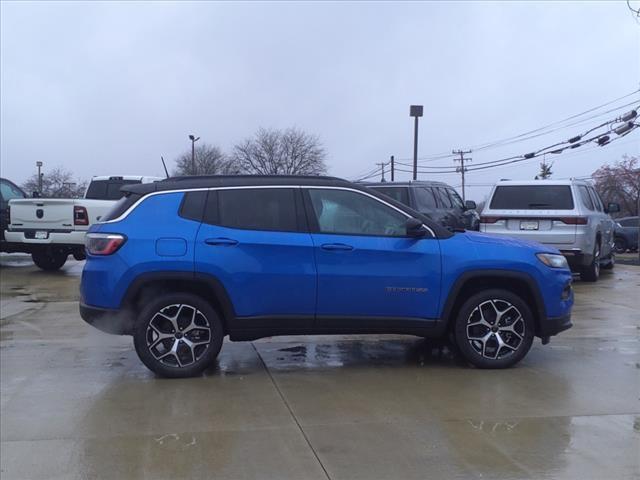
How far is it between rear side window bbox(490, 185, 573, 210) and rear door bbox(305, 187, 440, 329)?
6768mm

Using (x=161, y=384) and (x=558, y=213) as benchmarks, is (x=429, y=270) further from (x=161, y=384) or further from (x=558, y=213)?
(x=558, y=213)

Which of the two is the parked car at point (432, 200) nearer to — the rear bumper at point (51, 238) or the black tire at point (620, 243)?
the rear bumper at point (51, 238)

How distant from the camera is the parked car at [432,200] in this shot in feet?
42.4

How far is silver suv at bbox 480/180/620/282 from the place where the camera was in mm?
11750

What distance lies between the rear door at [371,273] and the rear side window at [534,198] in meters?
6.77

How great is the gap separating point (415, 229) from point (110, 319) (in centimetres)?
282

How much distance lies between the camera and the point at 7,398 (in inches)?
212

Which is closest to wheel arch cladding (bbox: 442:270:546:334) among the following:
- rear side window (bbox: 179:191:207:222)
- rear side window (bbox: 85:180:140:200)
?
rear side window (bbox: 179:191:207:222)

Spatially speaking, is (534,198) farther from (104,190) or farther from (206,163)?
(206,163)

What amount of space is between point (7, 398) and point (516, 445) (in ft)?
13.1

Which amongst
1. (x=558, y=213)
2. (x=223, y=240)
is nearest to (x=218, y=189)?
(x=223, y=240)

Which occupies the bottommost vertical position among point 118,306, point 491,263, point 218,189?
point 118,306

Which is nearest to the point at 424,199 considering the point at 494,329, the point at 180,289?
the point at 494,329

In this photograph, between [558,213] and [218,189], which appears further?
[558,213]
